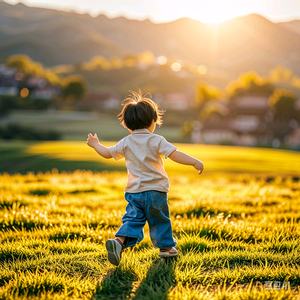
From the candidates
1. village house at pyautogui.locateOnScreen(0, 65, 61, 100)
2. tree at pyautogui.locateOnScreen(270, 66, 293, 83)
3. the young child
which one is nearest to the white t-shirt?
the young child

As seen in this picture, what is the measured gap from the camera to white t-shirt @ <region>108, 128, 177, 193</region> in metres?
3.38

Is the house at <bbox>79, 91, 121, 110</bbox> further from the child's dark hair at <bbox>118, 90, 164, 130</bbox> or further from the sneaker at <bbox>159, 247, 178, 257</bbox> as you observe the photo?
the sneaker at <bbox>159, 247, 178, 257</bbox>

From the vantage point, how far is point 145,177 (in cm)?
339

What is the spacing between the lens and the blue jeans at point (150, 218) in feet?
11.0

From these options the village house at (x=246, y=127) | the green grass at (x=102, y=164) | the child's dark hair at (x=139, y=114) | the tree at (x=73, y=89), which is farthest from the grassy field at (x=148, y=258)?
the tree at (x=73, y=89)

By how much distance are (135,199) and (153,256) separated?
0.62 meters

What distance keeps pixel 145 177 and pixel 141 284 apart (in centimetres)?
104

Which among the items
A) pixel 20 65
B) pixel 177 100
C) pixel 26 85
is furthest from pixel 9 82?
pixel 177 100

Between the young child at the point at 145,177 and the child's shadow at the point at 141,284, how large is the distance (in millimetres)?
353

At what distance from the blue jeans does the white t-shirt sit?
0.26ft

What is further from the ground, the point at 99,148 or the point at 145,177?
the point at 99,148

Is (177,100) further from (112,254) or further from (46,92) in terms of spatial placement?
(112,254)

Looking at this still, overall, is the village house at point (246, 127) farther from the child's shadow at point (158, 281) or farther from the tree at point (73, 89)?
the child's shadow at point (158, 281)

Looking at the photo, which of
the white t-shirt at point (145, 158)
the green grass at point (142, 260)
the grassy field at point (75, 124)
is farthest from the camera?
the grassy field at point (75, 124)
